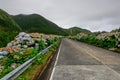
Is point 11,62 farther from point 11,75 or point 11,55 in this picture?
point 11,75

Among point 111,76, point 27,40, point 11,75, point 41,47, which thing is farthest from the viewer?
point 41,47

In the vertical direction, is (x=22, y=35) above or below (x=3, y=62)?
above

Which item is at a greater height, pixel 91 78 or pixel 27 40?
pixel 27 40

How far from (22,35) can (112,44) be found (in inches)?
639

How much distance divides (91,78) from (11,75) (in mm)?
3427

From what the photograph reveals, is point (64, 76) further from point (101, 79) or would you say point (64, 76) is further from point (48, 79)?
point (101, 79)

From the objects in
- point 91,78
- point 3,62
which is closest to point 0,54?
point 3,62

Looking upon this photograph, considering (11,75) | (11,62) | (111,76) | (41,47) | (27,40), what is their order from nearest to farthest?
(11,75) → (111,76) → (11,62) → (27,40) → (41,47)

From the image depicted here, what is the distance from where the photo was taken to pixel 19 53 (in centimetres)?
1191

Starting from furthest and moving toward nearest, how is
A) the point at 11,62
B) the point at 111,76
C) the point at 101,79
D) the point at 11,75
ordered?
the point at 11,62, the point at 111,76, the point at 101,79, the point at 11,75

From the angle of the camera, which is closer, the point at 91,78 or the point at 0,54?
the point at 91,78

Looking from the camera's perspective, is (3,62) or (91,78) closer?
(91,78)

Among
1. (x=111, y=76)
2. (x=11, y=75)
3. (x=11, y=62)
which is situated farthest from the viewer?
(x=11, y=62)

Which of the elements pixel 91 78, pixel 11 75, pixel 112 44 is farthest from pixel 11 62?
pixel 112 44
